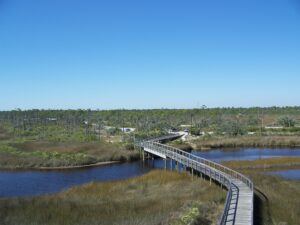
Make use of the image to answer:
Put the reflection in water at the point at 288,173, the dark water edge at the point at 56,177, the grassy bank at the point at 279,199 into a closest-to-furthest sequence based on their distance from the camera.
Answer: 1. the grassy bank at the point at 279,199
2. the dark water edge at the point at 56,177
3. the reflection in water at the point at 288,173

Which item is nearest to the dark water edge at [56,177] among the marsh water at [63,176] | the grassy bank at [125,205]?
the marsh water at [63,176]

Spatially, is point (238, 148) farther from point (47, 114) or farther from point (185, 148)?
point (47, 114)

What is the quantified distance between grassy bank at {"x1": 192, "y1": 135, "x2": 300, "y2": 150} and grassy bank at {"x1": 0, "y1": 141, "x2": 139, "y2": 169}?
18.8 m

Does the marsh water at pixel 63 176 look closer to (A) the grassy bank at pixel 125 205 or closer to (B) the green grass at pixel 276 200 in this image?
(A) the grassy bank at pixel 125 205

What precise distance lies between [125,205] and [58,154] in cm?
3273

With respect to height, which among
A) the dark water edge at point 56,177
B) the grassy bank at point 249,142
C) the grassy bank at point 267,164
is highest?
the grassy bank at point 249,142

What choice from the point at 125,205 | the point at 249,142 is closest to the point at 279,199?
the point at 125,205

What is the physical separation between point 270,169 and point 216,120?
274ft

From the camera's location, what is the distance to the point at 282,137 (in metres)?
77.2

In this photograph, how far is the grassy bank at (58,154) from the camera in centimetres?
5288

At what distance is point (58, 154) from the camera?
56.8m

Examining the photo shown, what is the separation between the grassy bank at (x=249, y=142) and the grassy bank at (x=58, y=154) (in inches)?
740

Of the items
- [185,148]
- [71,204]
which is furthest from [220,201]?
[185,148]

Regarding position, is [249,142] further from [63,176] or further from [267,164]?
[63,176]
